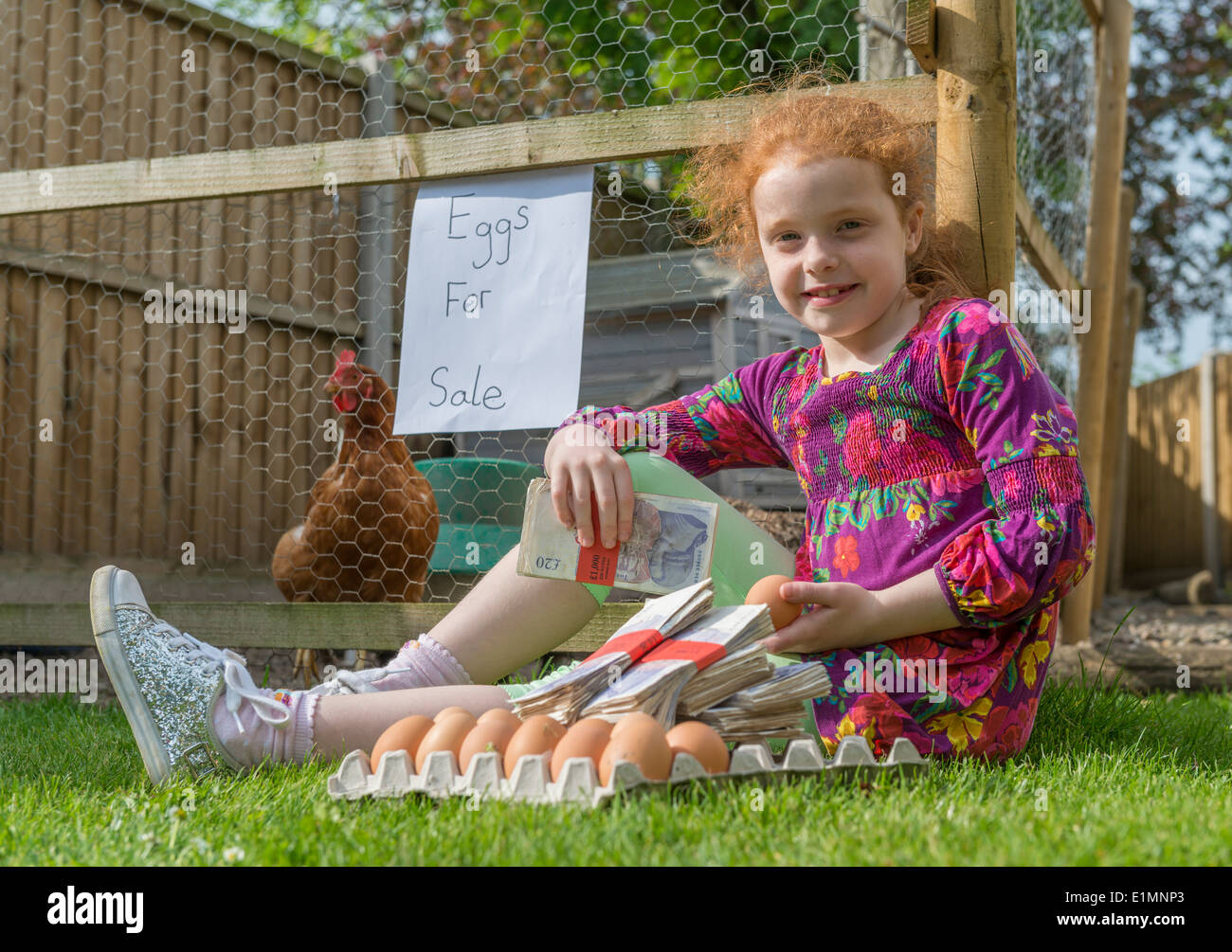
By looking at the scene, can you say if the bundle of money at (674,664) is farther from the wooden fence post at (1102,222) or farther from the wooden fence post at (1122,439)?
the wooden fence post at (1122,439)

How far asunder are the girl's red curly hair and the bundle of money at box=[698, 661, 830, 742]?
1.95 feet

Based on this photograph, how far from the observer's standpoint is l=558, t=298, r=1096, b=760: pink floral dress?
4.46ft

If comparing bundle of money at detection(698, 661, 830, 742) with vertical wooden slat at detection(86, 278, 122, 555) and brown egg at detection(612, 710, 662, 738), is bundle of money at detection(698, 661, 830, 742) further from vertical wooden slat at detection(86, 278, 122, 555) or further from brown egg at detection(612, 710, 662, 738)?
vertical wooden slat at detection(86, 278, 122, 555)

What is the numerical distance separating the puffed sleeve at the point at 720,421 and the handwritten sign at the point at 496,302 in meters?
0.33

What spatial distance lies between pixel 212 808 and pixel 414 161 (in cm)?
140

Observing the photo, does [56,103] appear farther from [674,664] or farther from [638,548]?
[674,664]

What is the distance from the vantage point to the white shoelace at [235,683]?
4.68ft

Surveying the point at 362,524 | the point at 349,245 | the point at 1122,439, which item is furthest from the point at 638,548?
the point at 1122,439

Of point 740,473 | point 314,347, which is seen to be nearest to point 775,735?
point 740,473

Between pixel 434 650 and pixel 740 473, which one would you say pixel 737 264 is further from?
pixel 740 473

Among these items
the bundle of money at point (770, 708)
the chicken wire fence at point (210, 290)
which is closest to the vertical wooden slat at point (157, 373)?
the chicken wire fence at point (210, 290)

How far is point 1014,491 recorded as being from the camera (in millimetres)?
1368

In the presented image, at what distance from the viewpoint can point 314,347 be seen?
3.97 metres

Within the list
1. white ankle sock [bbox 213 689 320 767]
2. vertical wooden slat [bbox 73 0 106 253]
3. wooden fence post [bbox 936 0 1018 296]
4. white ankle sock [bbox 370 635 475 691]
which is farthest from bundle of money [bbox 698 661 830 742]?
vertical wooden slat [bbox 73 0 106 253]
